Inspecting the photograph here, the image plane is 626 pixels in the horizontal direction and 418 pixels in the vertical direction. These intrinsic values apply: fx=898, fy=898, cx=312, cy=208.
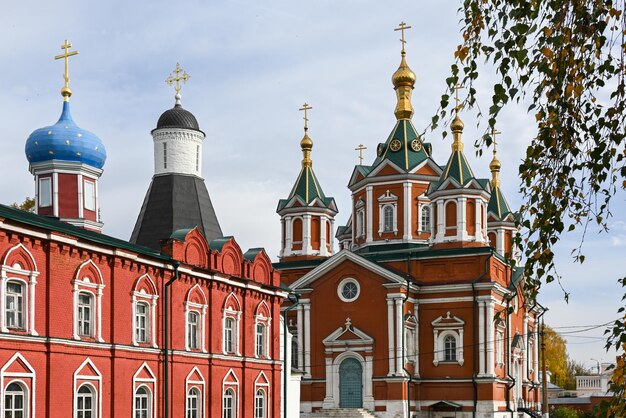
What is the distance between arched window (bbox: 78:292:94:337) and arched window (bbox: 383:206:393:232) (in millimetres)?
24676

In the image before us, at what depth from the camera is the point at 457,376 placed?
130 feet

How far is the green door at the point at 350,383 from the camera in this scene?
40.1 m

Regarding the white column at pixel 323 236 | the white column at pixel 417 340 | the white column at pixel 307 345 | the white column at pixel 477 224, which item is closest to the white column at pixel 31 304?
Result: the white column at pixel 307 345

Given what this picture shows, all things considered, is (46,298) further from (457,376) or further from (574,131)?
(457,376)

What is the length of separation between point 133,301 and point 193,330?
304cm

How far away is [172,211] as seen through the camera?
29.4 metres

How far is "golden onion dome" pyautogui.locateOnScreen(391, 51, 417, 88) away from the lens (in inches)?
1758

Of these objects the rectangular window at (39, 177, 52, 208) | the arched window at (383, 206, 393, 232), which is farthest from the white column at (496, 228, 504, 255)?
the rectangular window at (39, 177, 52, 208)

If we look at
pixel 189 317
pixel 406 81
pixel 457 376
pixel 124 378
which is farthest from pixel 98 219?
pixel 406 81

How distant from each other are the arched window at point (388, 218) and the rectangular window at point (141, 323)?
22.5 meters

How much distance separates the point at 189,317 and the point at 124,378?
334 cm

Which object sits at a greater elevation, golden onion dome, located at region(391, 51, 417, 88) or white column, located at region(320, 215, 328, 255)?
golden onion dome, located at region(391, 51, 417, 88)

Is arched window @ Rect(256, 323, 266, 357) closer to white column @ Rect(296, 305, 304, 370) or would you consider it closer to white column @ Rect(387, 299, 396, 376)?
white column @ Rect(387, 299, 396, 376)

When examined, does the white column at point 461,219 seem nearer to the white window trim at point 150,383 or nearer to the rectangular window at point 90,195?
the rectangular window at point 90,195
